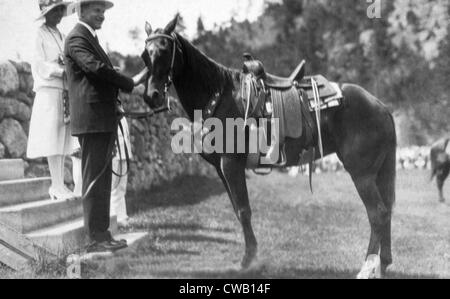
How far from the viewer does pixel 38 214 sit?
550 centimetres

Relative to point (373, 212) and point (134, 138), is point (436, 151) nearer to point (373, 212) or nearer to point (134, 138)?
point (373, 212)

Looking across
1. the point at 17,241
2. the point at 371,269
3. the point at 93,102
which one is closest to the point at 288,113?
the point at 371,269

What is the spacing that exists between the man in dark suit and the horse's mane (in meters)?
→ 0.50

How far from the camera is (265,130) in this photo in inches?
217

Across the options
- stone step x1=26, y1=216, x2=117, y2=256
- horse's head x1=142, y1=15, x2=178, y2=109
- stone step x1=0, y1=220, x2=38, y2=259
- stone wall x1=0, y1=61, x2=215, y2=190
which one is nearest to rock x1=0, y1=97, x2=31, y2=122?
stone wall x1=0, y1=61, x2=215, y2=190

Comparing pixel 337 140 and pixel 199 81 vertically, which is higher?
pixel 199 81

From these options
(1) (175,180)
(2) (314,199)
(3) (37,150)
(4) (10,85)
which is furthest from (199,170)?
(3) (37,150)

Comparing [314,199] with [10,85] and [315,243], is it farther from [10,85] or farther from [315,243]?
[10,85]

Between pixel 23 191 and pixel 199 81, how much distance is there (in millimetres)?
2380

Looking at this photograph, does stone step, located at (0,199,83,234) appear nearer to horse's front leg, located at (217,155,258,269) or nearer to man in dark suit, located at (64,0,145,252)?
man in dark suit, located at (64,0,145,252)

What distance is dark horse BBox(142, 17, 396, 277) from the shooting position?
17.5 feet

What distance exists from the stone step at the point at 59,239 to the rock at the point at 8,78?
2464mm

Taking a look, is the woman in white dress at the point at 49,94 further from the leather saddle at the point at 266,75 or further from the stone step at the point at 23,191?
the leather saddle at the point at 266,75

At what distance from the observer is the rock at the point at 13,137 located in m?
7.02
